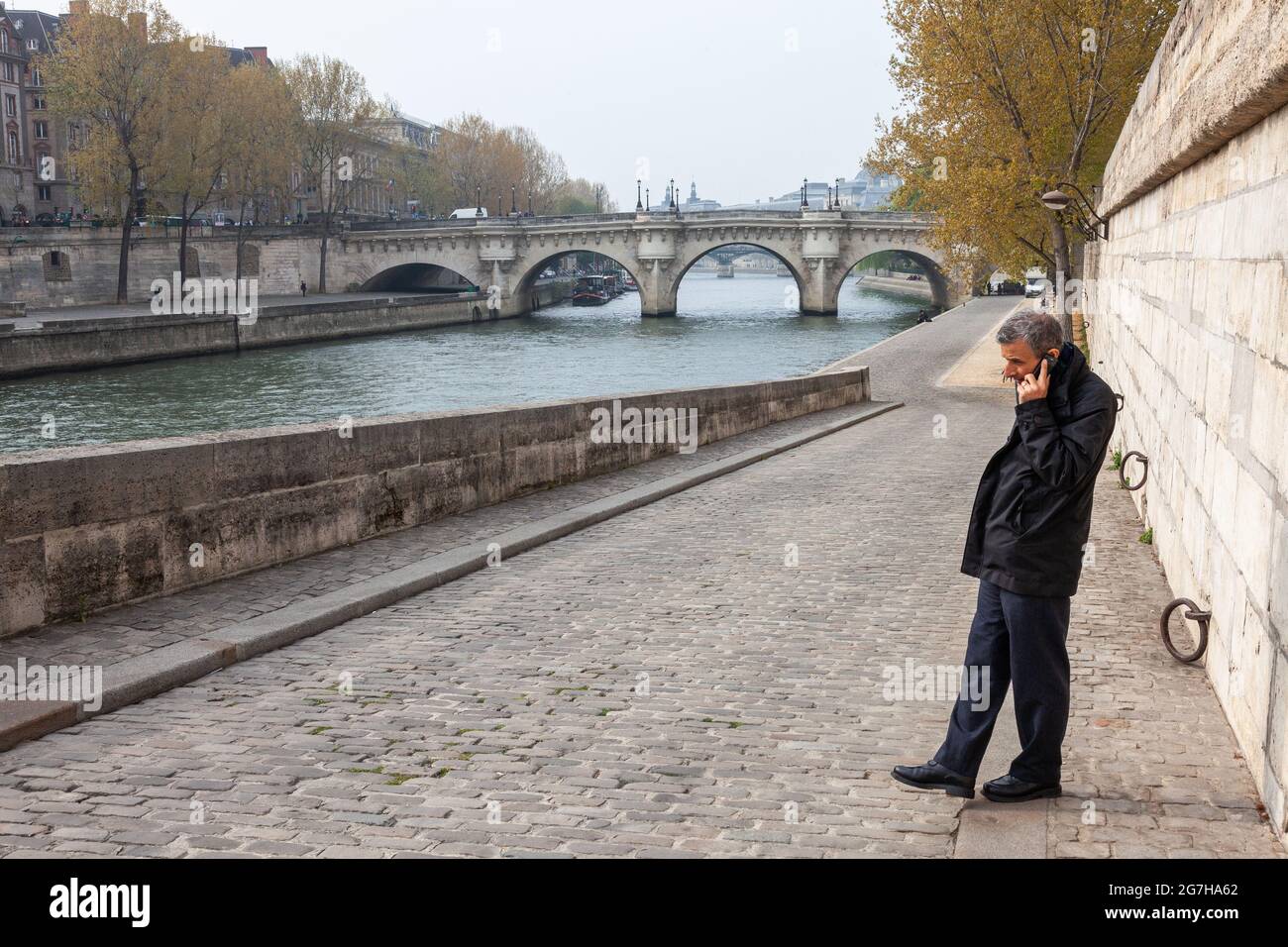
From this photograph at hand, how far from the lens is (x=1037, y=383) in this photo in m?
4.43

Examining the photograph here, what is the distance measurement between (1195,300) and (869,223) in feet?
216

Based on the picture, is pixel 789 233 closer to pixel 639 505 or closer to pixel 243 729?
pixel 639 505

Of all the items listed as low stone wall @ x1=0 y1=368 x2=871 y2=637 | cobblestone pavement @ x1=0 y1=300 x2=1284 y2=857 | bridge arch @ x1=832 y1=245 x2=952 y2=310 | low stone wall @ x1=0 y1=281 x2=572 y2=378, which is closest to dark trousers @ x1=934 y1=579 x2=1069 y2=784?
cobblestone pavement @ x1=0 y1=300 x2=1284 y2=857

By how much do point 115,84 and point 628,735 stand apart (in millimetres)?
54474

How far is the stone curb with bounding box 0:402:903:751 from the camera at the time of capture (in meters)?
5.42

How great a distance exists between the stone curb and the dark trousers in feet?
10.8

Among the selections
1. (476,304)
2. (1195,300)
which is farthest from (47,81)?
(1195,300)

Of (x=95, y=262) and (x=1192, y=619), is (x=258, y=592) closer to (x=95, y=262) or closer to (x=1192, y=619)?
(x=1192, y=619)

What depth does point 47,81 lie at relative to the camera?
55.5 meters

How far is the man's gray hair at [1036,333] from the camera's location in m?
4.44

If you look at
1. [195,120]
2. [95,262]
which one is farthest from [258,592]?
[95,262]

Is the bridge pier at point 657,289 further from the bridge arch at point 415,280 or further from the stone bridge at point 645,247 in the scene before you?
the bridge arch at point 415,280

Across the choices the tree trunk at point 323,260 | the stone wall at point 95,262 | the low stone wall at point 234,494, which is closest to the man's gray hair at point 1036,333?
the low stone wall at point 234,494

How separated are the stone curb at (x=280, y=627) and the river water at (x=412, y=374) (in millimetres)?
13390
